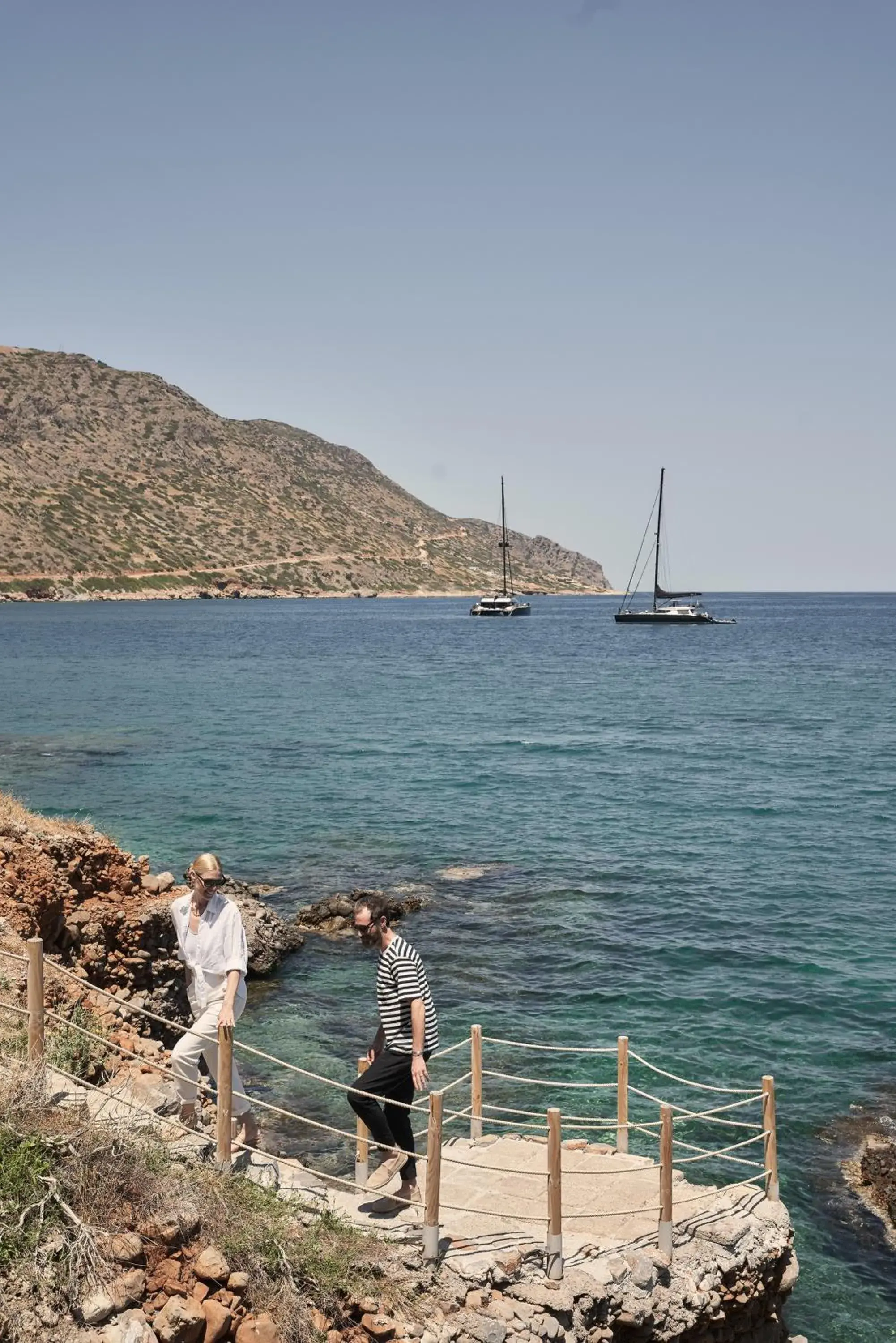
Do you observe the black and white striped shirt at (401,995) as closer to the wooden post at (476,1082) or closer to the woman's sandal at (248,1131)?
the woman's sandal at (248,1131)

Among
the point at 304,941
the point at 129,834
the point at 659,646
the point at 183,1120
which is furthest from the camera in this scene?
the point at 659,646

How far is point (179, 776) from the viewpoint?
35688 mm

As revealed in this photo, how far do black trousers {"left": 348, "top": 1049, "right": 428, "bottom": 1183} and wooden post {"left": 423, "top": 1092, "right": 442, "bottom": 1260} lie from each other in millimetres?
651

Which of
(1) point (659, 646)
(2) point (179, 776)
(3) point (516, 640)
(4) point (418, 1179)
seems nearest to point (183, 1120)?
(4) point (418, 1179)

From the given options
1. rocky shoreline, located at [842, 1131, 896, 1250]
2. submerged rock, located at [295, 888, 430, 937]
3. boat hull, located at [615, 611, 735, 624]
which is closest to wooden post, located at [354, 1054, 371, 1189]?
rocky shoreline, located at [842, 1131, 896, 1250]

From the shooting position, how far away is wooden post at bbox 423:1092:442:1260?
7613 mm

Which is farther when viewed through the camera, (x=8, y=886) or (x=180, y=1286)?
(x=8, y=886)

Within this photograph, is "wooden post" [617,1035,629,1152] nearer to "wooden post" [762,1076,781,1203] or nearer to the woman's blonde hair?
"wooden post" [762,1076,781,1203]

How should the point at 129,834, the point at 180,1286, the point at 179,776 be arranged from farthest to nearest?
the point at 179,776 < the point at 129,834 < the point at 180,1286

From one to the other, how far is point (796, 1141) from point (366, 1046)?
5.78 m

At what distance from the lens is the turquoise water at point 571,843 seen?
15945 mm

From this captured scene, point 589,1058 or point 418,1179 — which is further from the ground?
point 418,1179

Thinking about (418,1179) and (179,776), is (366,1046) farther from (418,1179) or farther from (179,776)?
(179,776)

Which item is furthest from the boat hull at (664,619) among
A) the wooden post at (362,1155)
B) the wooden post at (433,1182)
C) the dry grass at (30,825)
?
the wooden post at (433,1182)
